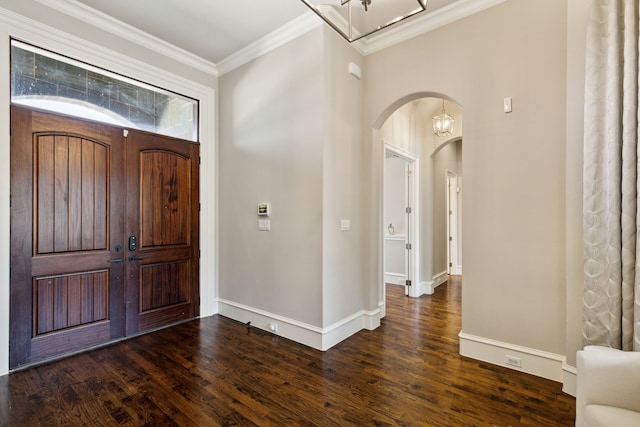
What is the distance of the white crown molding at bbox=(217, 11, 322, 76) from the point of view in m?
3.11

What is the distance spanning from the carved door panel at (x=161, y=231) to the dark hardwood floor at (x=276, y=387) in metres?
0.45

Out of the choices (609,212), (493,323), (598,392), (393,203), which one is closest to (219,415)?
(598,392)

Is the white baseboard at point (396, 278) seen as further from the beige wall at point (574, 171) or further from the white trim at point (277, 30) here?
the white trim at point (277, 30)

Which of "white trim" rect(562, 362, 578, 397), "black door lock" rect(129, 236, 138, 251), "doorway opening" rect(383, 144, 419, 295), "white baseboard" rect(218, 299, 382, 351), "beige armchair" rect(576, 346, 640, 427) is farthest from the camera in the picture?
"doorway opening" rect(383, 144, 419, 295)

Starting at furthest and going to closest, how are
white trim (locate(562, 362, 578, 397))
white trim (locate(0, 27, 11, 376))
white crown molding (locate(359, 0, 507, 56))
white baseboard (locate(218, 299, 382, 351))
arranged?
white baseboard (locate(218, 299, 382, 351))
white crown molding (locate(359, 0, 507, 56))
white trim (locate(0, 27, 11, 376))
white trim (locate(562, 362, 578, 397))

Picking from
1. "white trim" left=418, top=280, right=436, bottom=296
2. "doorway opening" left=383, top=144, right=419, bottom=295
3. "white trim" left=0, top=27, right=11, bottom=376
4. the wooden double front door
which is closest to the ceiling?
"white trim" left=0, top=27, right=11, bottom=376

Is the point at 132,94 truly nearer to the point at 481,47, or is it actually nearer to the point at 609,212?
the point at 481,47

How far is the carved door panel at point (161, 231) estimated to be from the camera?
11.0ft

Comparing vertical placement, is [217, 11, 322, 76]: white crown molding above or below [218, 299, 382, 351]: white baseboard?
above

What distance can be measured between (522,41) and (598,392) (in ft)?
8.54

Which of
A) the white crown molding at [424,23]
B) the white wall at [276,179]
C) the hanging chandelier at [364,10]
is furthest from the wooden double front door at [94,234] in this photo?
the white crown molding at [424,23]

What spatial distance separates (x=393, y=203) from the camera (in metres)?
5.82

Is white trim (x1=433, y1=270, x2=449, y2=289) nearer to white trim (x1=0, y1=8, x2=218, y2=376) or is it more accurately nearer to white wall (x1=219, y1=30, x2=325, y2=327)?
white wall (x1=219, y1=30, x2=325, y2=327)

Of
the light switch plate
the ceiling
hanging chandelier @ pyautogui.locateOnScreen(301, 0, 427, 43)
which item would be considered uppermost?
the ceiling
